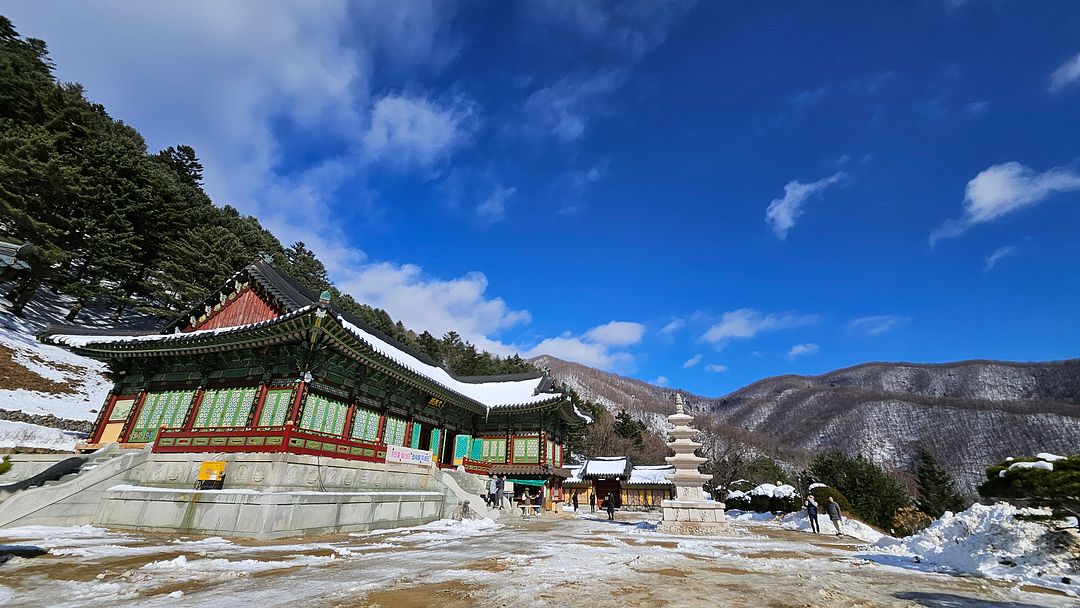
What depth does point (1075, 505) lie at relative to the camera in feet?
26.2

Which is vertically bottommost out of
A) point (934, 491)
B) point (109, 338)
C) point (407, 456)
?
point (934, 491)

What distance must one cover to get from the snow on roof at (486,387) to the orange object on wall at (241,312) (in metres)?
7.16

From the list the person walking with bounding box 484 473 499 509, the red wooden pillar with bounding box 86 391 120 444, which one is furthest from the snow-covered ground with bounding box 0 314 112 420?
the person walking with bounding box 484 473 499 509

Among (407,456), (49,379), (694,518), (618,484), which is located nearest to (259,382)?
(407,456)

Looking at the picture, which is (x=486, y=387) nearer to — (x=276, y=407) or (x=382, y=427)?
(x=382, y=427)

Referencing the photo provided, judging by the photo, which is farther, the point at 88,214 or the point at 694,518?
the point at 88,214

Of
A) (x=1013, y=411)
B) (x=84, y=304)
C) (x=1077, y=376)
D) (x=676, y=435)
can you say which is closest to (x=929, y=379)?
(x=1077, y=376)

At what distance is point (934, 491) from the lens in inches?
1718

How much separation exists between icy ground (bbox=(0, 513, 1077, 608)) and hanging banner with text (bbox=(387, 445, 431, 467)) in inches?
276

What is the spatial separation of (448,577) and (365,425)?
44.6 ft

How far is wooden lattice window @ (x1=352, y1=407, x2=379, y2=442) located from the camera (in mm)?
18906

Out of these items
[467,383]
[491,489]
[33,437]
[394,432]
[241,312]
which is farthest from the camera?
[467,383]

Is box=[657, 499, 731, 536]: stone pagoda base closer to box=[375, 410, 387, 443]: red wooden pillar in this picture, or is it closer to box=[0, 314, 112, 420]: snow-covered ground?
box=[375, 410, 387, 443]: red wooden pillar

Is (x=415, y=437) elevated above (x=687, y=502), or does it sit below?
above
